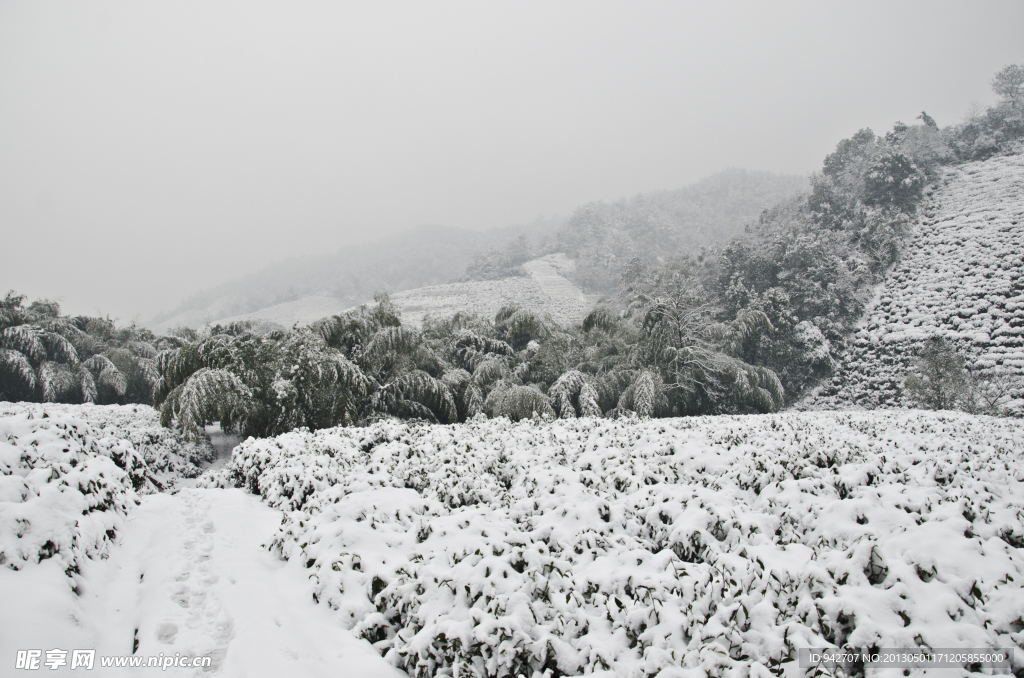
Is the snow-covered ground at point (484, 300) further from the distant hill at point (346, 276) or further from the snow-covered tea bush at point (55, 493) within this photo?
the snow-covered tea bush at point (55, 493)

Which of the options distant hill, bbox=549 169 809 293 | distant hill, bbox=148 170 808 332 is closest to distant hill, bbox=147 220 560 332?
distant hill, bbox=148 170 808 332

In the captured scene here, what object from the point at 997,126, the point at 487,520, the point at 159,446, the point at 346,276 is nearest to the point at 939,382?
the point at 487,520

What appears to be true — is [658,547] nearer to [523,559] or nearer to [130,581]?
[523,559]

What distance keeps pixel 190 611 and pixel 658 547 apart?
3.23 m

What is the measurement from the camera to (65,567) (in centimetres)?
262

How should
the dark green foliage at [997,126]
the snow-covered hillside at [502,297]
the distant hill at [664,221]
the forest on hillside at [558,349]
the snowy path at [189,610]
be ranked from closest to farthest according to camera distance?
the snowy path at [189,610]
the forest on hillside at [558,349]
the dark green foliage at [997,126]
the snow-covered hillside at [502,297]
the distant hill at [664,221]

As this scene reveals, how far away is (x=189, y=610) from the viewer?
285 centimetres

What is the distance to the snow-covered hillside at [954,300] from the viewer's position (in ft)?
56.1

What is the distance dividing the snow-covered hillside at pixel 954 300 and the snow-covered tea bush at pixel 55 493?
21.9 m

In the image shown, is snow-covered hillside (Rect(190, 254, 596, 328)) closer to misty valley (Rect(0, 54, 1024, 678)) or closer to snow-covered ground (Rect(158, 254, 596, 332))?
snow-covered ground (Rect(158, 254, 596, 332))

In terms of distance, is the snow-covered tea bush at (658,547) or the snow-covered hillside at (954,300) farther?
the snow-covered hillside at (954,300)

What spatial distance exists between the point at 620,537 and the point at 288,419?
686 centimetres

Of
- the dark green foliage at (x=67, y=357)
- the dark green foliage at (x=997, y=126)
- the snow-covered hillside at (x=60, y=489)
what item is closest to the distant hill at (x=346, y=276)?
the dark green foliage at (x=67, y=357)

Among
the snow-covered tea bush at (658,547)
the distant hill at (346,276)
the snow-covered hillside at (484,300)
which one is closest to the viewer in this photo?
the snow-covered tea bush at (658,547)
